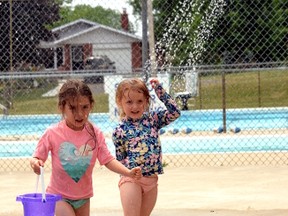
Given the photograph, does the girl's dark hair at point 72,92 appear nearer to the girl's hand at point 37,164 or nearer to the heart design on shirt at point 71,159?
the heart design on shirt at point 71,159

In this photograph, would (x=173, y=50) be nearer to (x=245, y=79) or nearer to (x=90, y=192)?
(x=245, y=79)

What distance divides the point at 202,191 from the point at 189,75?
735cm

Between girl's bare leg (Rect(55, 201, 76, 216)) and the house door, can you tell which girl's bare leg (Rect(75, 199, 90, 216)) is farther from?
the house door

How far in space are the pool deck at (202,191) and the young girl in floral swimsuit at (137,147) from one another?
1.42 meters

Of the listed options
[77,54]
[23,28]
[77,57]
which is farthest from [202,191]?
[77,57]

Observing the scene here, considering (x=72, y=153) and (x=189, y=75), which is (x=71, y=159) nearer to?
(x=72, y=153)

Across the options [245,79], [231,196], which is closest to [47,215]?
[231,196]

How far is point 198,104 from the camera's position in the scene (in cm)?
1720

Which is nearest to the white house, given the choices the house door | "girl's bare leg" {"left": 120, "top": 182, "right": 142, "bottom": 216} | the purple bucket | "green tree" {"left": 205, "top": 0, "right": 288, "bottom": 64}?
the house door

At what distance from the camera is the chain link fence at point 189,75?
33.4ft

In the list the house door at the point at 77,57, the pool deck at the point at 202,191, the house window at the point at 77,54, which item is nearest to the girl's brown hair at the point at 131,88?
the pool deck at the point at 202,191

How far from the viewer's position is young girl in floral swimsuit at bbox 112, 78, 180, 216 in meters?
4.61

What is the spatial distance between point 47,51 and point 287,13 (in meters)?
7.86

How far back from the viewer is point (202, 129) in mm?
14453
